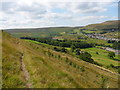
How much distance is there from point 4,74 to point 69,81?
11392 millimetres

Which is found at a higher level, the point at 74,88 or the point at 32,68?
the point at 32,68

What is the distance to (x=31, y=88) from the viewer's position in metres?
17.2

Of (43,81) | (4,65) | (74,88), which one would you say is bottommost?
(74,88)

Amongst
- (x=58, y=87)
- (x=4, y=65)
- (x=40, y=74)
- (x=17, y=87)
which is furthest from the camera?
(x=4, y=65)

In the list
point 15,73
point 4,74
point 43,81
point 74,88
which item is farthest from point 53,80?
point 4,74

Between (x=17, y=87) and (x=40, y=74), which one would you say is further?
(x=40, y=74)

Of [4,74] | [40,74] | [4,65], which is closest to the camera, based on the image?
[4,74]

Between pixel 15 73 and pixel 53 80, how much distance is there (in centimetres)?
699

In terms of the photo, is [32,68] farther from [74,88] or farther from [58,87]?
[74,88]

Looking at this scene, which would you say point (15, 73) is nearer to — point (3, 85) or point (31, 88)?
point (3, 85)

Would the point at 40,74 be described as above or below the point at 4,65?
below

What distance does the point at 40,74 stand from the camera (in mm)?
21219

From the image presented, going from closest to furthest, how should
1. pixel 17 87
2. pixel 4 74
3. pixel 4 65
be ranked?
1. pixel 17 87
2. pixel 4 74
3. pixel 4 65

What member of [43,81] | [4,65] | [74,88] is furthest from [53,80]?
[4,65]
